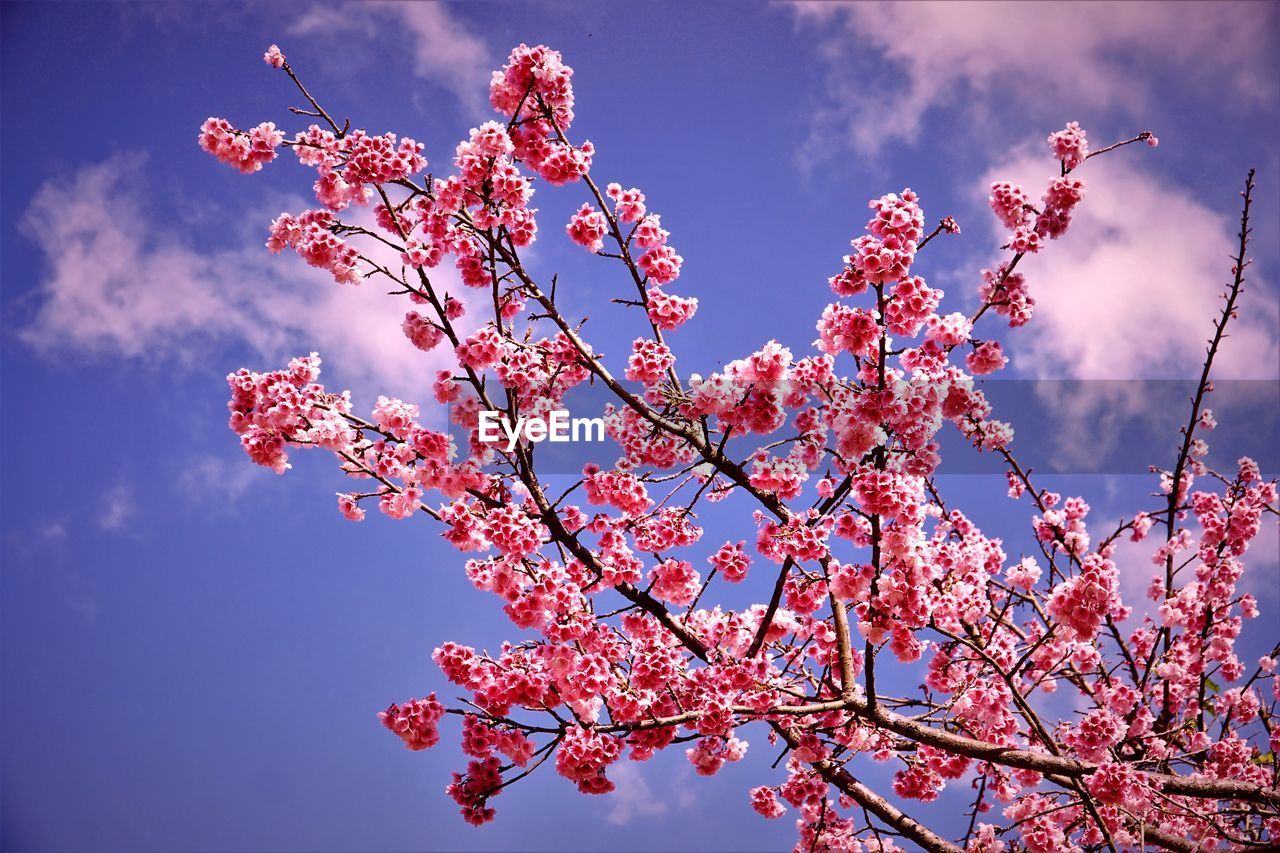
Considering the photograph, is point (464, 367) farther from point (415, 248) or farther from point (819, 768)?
point (819, 768)

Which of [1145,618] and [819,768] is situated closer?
[819,768]

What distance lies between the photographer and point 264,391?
17.9 ft

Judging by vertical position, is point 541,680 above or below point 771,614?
below

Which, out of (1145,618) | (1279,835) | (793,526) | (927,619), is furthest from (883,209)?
(1145,618)

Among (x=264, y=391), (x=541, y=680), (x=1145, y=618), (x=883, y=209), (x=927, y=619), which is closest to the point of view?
(x=883, y=209)

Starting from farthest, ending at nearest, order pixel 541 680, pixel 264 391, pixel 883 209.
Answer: pixel 264 391
pixel 541 680
pixel 883 209

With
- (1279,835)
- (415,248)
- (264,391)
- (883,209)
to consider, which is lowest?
(1279,835)

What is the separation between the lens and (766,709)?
470 centimetres

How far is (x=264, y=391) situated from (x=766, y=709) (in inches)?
141

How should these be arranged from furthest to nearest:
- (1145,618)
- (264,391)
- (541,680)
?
(1145,618) < (264,391) < (541,680)

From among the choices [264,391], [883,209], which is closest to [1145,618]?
[883,209]

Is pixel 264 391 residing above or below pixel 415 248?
below

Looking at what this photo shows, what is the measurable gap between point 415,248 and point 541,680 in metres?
2.74

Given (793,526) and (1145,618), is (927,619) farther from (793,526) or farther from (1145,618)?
(1145,618)
